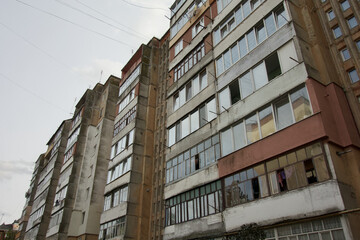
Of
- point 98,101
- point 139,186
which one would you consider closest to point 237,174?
point 139,186

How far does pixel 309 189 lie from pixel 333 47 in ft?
31.3

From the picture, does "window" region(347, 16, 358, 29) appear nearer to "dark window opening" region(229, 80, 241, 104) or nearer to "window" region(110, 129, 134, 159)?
"dark window opening" region(229, 80, 241, 104)

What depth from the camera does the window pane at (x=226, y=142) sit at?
17.4 meters

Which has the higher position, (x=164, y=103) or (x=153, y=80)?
(x=153, y=80)

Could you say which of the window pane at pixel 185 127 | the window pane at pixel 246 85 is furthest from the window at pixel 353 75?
the window pane at pixel 185 127

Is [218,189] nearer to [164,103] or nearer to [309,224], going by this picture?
[309,224]

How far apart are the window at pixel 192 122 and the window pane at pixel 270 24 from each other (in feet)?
19.6

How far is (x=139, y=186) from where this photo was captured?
27.9 meters

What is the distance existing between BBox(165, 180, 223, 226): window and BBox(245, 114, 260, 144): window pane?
11.8ft

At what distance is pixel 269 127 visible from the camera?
15.0 m

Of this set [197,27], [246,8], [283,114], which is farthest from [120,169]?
[283,114]

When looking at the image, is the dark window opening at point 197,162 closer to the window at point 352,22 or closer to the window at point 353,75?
the window at point 353,75

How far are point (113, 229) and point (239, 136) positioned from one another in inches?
675

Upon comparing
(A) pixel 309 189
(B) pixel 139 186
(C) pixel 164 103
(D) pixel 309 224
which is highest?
(C) pixel 164 103
